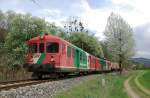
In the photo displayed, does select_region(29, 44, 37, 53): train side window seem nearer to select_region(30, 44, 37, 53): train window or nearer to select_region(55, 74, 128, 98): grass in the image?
select_region(30, 44, 37, 53): train window

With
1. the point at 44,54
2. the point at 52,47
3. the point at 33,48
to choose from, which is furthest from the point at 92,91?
the point at 33,48

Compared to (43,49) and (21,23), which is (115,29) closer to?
(21,23)

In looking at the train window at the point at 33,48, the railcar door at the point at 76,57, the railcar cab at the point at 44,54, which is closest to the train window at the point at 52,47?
the railcar cab at the point at 44,54

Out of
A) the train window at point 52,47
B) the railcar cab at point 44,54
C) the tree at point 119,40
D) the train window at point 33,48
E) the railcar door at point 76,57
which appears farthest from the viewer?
the tree at point 119,40

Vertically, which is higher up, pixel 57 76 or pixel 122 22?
pixel 122 22

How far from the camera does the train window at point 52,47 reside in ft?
103

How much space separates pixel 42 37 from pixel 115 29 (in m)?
57.0

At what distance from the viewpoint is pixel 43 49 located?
3145 centimetres

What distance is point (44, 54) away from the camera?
31.0 m

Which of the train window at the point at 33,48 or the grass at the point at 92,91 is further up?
the train window at the point at 33,48

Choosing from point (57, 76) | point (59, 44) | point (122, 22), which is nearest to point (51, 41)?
point (59, 44)

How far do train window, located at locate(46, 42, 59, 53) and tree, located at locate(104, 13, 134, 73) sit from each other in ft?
159

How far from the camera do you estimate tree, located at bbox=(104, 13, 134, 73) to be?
8112 cm

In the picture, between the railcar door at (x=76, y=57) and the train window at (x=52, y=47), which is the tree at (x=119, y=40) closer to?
the railcar door at (x=76, y=57)
